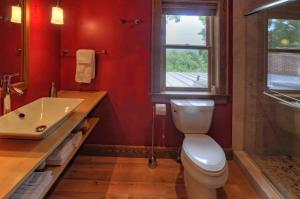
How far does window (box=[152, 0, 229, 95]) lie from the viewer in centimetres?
310

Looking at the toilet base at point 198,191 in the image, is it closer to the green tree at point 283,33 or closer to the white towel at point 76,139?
the white towel at point 76,139

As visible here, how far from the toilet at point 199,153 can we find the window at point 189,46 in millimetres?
350

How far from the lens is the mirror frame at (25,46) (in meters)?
2.27

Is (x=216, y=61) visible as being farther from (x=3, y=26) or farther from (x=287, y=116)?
(x=3, y=26)


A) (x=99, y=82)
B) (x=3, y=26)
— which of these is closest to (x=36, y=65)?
(x=3, y=26)

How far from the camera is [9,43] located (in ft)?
6.82

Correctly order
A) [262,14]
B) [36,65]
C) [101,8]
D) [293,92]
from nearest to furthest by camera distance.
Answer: [36,65]
[293,92]
[262,14]
[101,8]

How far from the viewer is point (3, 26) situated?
199 cm

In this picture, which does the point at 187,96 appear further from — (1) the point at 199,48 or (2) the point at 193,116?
(1) the point at 199,48

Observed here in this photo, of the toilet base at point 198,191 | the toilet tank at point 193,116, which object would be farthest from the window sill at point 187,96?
the toilet base at point 198,191

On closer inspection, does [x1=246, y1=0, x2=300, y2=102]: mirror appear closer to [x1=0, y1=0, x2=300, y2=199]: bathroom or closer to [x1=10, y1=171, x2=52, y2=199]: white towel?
[x1=0, y1=0, x2=300, y2=199]: bathroom

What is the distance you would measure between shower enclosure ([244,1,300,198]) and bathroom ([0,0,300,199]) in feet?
0.03

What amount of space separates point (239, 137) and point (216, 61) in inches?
35.1

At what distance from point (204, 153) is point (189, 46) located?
4.68ft
